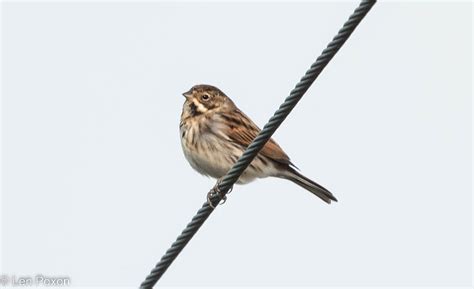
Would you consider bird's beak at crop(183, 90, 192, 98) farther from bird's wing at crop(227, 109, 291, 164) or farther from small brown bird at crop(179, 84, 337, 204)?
bird's wing at crop(227, 109, 291, 164)

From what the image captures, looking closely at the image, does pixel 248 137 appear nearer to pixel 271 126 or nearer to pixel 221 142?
pixel 221 142

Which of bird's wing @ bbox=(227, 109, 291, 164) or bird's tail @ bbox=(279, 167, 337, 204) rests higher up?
bird's wing @ bbox=(227, 109, 291, 164)

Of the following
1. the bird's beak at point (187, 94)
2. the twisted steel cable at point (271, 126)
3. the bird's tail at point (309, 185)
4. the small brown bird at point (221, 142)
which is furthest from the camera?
the bird's beak at point (187, 94)

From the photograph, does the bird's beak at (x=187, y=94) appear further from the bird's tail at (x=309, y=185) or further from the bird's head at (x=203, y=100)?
the bird's tail at (x=309, y=185)

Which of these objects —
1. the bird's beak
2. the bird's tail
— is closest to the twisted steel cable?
the bird's tail

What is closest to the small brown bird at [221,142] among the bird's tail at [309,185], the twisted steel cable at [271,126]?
the bird's tail at [309,185]

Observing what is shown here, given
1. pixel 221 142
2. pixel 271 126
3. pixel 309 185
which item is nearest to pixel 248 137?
pixel 221 142

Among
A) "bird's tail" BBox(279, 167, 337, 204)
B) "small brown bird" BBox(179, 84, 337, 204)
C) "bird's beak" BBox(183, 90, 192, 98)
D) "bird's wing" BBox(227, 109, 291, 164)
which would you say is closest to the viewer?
"small brown bird" BBox(179, 84, 337, 204)
